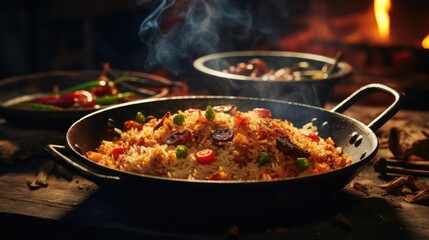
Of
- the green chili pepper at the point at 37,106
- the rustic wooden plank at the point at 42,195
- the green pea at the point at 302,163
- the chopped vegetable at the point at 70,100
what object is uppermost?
the green pea at the point at 302,163

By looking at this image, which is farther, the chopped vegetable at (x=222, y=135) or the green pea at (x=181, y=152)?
the chopped vegetable at (x=222, y=135)

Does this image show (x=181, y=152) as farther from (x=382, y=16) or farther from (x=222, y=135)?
(x=382, y=16)

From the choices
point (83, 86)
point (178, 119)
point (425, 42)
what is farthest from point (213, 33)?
point (178, 119)

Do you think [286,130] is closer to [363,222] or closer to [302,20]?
[363,222]

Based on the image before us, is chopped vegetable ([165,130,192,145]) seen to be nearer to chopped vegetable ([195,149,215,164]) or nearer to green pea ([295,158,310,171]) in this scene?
chopped vegetable ([195,149,215,164])

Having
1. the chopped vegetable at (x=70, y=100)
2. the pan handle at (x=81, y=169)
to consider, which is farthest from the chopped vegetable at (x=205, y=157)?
the chopped vegetable at (x=70, y=100)

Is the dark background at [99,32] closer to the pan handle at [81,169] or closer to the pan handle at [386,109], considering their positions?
the pan handle at [386,109]
